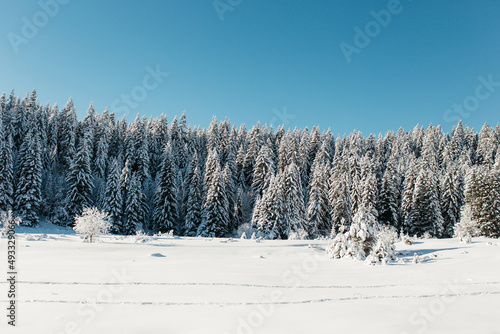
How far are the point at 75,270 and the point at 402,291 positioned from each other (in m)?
13.9

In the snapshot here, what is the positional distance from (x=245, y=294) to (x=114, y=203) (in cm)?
4440

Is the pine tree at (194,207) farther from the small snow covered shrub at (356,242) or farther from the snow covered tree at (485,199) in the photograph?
the snow covered tree at (485,199)

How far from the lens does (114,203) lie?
162 feet

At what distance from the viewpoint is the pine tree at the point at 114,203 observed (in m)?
48.8

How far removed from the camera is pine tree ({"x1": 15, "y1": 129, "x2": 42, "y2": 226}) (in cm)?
4391

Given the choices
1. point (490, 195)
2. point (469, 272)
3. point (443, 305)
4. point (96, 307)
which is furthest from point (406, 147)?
point (96, 307)

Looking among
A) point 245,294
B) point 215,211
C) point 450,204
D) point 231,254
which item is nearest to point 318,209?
point 215,211

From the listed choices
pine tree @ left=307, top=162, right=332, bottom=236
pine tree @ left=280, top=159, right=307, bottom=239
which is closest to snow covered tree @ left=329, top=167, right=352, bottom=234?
pine tree @ left=307, top=162, right=332, bottom=236

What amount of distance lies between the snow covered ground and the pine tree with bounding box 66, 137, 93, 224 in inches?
1300

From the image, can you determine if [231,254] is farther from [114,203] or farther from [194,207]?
[114,203]

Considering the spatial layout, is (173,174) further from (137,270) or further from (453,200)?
(453,200)

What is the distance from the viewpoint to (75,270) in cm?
1359

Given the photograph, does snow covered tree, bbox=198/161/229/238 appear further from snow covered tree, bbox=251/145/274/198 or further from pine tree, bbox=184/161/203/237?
snow covered tree, bbox=251/145/274/198

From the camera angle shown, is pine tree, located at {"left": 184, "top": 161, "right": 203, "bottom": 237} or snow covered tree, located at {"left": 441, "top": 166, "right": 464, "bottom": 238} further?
pine tree, located at {"left": 184, "top": 161, "right": 203, "bottom": 237}
